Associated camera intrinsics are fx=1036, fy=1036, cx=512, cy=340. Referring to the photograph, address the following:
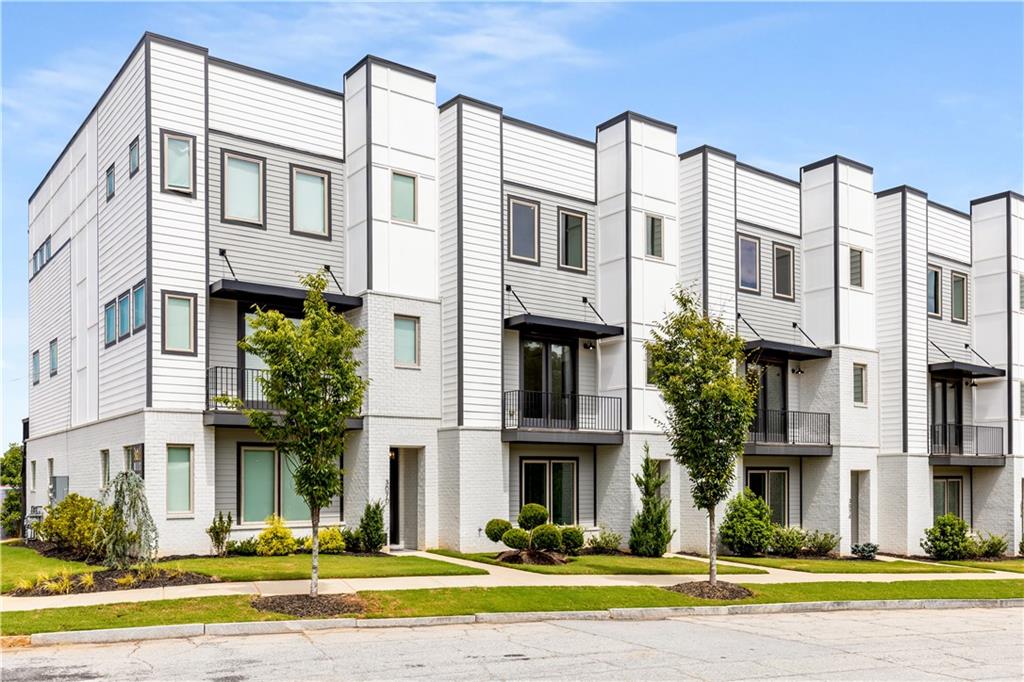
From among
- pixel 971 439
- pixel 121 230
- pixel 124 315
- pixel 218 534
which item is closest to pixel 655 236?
pixel 121 230

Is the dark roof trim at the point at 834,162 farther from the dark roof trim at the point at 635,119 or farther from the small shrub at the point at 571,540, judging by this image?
the small shrub at the point at 571,540

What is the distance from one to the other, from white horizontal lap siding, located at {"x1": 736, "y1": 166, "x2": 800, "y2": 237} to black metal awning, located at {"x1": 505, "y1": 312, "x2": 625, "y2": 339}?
720 centimetres

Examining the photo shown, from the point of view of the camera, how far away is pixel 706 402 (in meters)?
20.9

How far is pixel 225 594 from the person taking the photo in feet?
56.6

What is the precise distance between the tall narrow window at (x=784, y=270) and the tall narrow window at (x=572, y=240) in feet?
25.3

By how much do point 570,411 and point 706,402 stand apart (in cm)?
887

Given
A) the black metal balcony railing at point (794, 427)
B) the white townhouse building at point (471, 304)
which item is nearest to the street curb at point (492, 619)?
the white townhouse building at point (471, 304)

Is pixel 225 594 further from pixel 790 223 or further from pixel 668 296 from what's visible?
pixel 790 223

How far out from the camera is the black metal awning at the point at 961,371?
3594cm

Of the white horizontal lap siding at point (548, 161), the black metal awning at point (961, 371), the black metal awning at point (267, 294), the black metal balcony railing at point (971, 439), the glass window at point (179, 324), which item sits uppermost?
the white horizontal lap siding at point (548, 161)

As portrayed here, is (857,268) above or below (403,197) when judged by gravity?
below

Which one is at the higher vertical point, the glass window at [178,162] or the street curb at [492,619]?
the glass window at [178,162]

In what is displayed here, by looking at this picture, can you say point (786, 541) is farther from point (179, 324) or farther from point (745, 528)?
point (179, 324)

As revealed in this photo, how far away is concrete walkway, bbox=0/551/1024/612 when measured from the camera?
16891 mm
